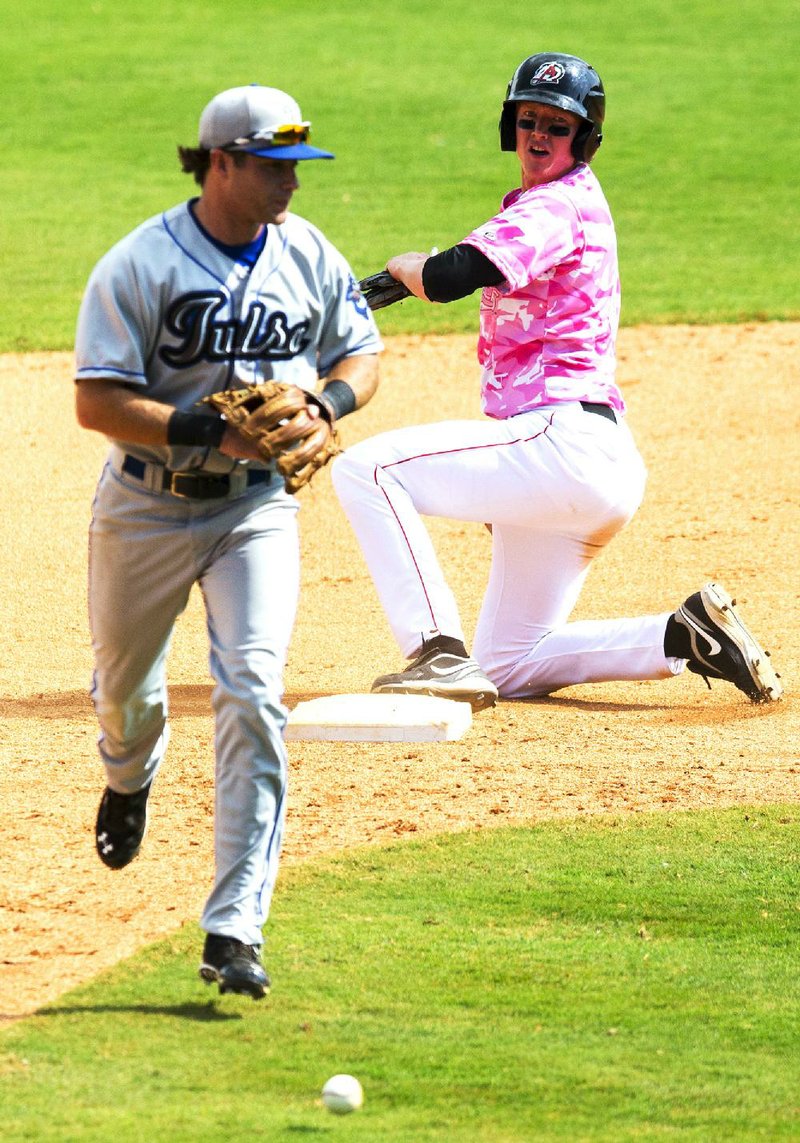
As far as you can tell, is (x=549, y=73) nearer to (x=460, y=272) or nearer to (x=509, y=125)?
(x=509, y=125)

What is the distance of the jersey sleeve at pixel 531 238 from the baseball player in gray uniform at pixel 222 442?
5.25 ft

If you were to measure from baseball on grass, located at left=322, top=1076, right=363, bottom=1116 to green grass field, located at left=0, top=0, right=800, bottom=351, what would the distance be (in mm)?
9473

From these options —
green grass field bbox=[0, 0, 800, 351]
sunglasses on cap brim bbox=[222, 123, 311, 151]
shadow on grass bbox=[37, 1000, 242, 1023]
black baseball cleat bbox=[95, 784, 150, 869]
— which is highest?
sunglasses on cap brim bbox=[222, 123, 311, 151]

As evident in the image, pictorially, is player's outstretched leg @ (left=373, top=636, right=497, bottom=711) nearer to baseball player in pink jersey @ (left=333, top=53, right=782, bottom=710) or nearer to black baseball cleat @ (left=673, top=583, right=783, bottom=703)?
baseball player in pink jersey @ (left=333, top=53, right=782, bottom=710)

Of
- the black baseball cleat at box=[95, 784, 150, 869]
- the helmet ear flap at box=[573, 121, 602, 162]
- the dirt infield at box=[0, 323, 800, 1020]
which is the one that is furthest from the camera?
the helmet ear flap at box=[573, 121, 602, 162]

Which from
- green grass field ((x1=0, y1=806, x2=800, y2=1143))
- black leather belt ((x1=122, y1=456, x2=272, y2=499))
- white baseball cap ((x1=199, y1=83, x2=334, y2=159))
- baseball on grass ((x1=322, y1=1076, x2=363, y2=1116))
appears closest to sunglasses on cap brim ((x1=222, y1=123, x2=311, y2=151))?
white baseball cap ((x1=199, y1=83, x2=334, y2=159))

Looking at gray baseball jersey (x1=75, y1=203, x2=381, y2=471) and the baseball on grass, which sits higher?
gray baseball jersey (x1=75, y1=203, x2=381, y2=471)

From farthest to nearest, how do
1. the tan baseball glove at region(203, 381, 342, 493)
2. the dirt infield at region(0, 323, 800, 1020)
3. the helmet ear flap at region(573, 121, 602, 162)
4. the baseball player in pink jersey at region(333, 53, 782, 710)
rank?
the helmet ear flap at region(573, 121, 602, 162) → the baseball player in pink jersey at region(333, 53, 782, 710) → the dirt infield at region(0, 323, 800, 1020) → the tan baseball glove at region(203, 381, 342, 493)

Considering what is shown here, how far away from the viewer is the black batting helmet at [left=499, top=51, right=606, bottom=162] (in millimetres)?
5902

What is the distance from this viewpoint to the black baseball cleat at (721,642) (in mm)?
6152

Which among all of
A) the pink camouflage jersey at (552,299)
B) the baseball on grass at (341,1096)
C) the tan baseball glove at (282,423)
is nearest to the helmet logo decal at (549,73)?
the pink camouflage jersey at (552,299)

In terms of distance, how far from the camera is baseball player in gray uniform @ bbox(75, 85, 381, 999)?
12.7 feet

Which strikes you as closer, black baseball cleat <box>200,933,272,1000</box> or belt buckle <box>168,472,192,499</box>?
black baseball cleat <box>200,933,272,1000</box>

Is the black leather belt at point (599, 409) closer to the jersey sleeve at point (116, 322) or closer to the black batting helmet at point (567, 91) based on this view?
the black batting helmet at point (567, 91)
